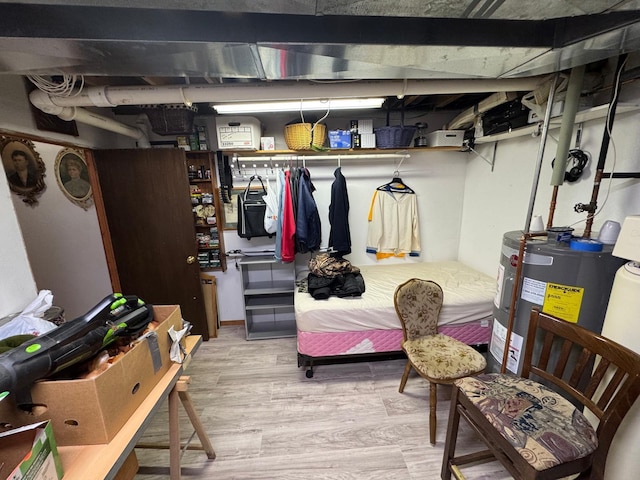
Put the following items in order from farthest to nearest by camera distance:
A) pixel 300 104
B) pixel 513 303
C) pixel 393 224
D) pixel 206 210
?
pixel 393 224, pixel 206 210, pixel 300 104, pixel 513 303

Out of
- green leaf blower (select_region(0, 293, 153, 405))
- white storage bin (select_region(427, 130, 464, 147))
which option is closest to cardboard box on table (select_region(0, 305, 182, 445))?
green leaf blower (select_region(0, 293, 153, 405))

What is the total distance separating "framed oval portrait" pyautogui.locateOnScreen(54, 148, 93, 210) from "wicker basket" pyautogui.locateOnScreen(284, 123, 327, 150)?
2.00 m

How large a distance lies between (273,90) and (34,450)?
193 centimetres

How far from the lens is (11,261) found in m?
1.35

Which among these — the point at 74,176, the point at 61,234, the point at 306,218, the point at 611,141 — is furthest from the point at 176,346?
the point at 611,141

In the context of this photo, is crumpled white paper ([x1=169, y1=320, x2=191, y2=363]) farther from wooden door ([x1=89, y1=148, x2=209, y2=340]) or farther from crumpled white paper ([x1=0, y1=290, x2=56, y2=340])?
wooden door ([x1=89, y1=148, x2=209, y2=340])

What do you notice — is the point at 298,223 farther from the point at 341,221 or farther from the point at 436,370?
the point at 436,370

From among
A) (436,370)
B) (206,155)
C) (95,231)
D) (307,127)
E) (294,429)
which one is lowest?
(294,429)

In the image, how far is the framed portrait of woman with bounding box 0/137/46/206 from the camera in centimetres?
199

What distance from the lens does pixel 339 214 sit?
2.60 meters

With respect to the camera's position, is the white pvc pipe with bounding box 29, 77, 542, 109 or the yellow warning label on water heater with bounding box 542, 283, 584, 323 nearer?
the yellow warning label on water heater with bounding box 542, 283, 584, 323

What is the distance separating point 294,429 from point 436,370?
1050 millimetres

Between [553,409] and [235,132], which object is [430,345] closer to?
[553,409]

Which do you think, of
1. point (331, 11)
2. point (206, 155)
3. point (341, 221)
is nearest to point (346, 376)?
point (341, 221)
